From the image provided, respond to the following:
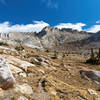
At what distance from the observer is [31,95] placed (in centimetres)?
808

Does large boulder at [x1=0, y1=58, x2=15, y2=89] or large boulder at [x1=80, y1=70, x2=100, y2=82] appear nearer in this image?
large boulder at [x1=0, y1=58, x2=15, y2=89]

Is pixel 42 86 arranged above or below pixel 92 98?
above

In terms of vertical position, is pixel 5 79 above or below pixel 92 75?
above

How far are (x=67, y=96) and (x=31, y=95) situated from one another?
332 centimetres

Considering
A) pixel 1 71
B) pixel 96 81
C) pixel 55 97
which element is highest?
pixel 1 71

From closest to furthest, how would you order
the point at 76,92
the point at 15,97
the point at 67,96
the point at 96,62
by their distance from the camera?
the point at 15,97
the point at 67,96
the point at 76,92
the point at 96,62

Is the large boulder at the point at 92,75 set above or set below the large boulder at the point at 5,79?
below

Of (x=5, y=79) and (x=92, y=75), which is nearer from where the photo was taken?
(x=5, y=79)

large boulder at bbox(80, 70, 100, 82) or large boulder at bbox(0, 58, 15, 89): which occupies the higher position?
large boulder at bbox(0, 58, 15, 89)

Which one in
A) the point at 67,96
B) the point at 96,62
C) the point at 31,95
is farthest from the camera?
the point at 96,62

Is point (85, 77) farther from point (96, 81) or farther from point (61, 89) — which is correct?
point (61, 89)

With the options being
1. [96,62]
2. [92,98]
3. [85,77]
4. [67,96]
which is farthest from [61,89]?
[96,62]

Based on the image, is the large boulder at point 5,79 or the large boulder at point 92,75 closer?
the large boulder at point 5,79

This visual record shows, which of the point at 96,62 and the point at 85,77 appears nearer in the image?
the point at 85,77
